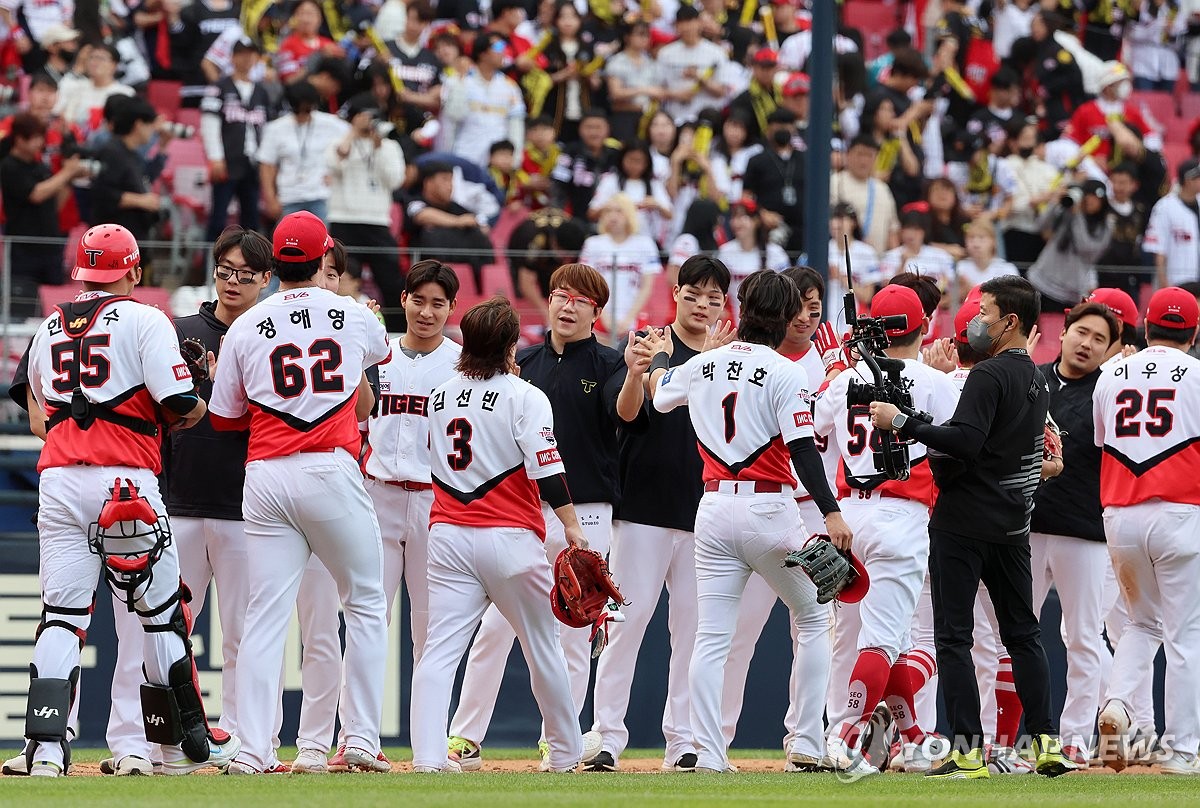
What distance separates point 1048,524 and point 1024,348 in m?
1.49

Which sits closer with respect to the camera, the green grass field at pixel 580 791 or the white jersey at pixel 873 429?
the green grass field at pixel 580 791

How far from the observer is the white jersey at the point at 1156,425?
8.59 meters

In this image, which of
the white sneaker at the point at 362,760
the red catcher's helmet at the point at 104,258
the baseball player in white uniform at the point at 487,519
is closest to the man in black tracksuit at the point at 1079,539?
the baseball player in white uniform at the point at 487,519

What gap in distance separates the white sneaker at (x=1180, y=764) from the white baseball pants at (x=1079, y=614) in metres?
0.53

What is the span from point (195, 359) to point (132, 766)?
1905 mm

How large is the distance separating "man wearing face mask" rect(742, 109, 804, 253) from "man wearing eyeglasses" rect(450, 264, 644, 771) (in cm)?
652

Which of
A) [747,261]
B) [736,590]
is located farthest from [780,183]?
[736,590]

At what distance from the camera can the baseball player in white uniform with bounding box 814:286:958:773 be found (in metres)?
8.09

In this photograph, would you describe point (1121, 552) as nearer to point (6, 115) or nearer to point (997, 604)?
point (997, 604)

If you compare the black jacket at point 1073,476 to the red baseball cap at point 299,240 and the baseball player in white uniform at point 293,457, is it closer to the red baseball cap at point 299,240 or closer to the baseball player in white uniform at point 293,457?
the baseball player in white uniform at point 293,457

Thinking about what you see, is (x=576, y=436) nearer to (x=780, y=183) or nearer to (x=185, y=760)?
(x=185, y=760)

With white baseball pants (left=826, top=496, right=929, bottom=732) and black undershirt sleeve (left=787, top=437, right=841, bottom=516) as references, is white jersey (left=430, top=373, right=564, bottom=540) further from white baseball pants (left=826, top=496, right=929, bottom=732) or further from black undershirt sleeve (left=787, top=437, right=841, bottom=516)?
white baseball pants (left=826, top=496, right=929, bottom=732)

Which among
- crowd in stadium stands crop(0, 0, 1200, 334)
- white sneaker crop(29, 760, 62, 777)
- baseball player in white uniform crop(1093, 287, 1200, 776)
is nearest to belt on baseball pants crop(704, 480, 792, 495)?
baseball player in white uniform crop(1093, 287, 1200, 776)

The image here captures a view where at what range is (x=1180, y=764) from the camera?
8.60 meters
